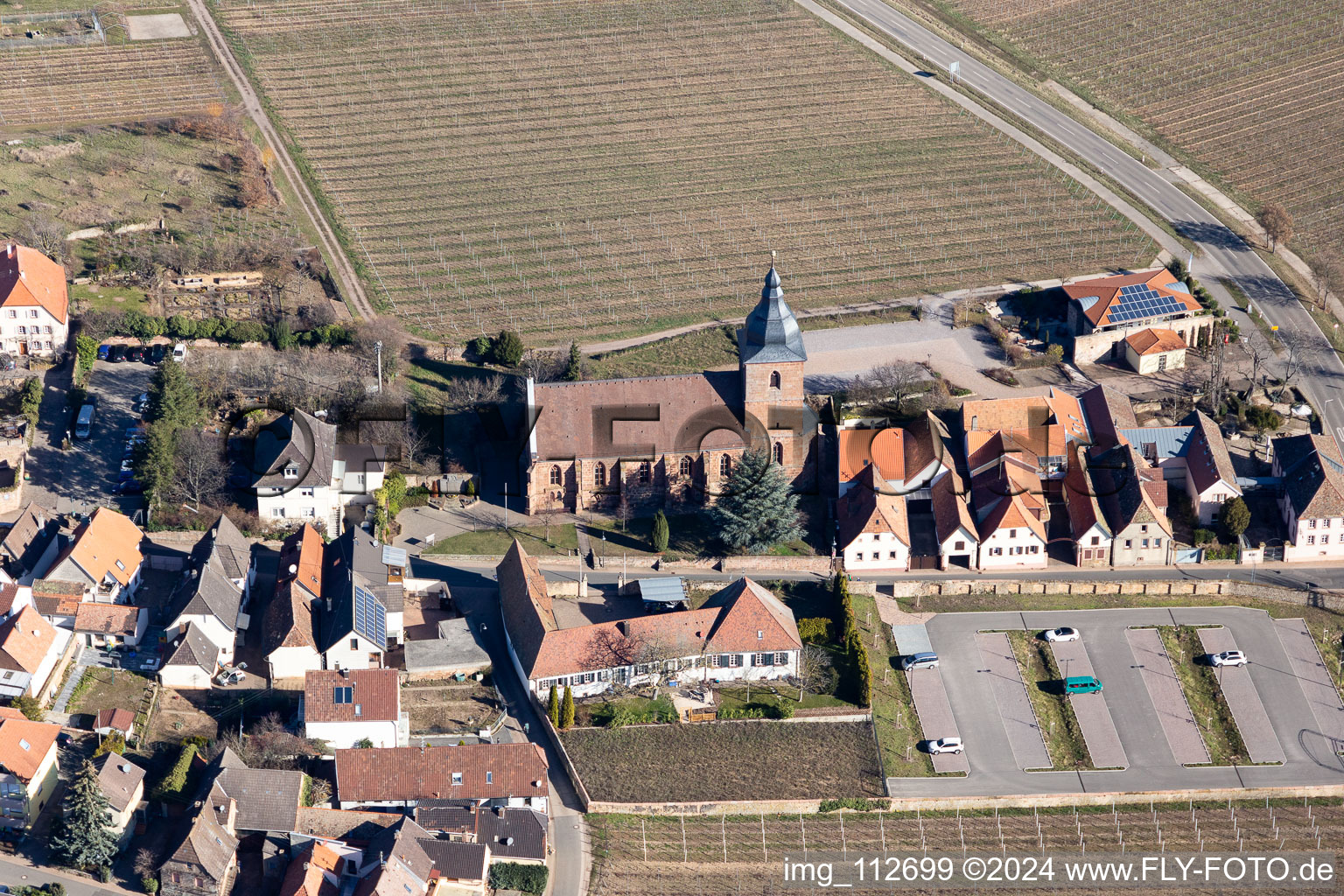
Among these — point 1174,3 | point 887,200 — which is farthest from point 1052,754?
point 1174,3

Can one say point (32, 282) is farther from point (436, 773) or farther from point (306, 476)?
point (436, 773)

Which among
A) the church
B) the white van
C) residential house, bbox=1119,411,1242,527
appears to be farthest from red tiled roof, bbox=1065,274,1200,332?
the white van

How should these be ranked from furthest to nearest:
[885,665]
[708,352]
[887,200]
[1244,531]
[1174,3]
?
[1174,3], [887,200], [708,352], [1244,531], [885,665]

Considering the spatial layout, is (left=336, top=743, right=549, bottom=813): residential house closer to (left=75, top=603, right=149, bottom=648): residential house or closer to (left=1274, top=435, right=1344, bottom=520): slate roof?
(left=75, top=603, right=149, bottom=648): residential house

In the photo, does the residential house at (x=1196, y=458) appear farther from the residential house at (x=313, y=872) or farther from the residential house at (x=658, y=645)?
the residential house at (x=313, y=872)

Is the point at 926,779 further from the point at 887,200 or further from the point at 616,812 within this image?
the point at 887,200

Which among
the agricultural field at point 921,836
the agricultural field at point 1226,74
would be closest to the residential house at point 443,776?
the agricultural field at point 921,836

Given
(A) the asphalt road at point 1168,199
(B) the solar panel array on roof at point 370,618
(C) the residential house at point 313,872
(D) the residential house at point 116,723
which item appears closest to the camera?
(C) the residential house at point 313,872
